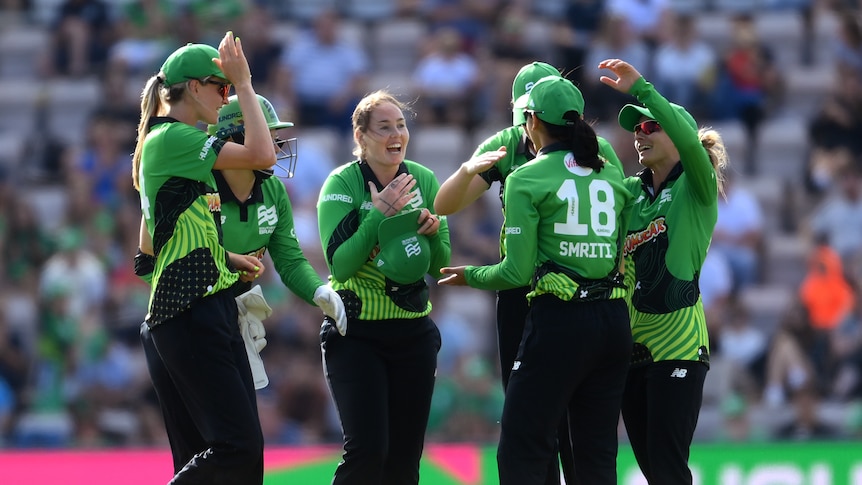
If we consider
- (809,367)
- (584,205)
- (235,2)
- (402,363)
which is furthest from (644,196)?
(235,2)

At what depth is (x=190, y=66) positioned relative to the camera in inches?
212

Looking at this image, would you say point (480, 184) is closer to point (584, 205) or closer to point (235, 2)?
point (584, 205)

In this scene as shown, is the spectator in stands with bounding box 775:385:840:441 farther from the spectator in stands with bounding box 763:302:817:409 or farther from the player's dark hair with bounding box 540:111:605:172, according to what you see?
the player's dark hair with bounding box 540:111:605:172

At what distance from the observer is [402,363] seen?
5941mm

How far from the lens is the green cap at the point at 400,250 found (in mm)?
5797

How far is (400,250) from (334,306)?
0.38 meters

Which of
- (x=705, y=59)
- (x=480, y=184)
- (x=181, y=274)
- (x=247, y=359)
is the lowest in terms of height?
(x=247, y=359)

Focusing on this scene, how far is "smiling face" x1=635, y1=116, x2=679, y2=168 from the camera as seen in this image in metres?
5.77

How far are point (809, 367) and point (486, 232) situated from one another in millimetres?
2828

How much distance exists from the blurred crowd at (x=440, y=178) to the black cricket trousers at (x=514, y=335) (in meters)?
4.04

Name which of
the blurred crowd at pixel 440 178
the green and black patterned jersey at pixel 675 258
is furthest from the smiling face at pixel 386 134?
the blurred crowd at pixel 440 178

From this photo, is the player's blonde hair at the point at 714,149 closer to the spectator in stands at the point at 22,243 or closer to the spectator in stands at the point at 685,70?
the spectator in stands at the point at 685,70

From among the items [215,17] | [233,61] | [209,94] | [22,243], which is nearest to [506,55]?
[215,17]

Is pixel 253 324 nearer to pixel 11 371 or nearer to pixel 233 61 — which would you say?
pixel 233 61
